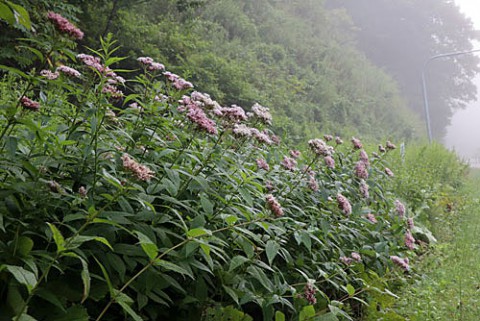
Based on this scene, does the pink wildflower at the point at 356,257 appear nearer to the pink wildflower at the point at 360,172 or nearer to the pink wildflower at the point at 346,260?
the pink wildflower at the point at 346,260

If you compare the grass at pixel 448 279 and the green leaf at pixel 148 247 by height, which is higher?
the green leaf at pixel 148 247

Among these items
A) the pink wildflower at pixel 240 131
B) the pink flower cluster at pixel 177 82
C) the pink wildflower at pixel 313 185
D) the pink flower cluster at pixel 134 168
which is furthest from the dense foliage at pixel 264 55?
the pink flower cluster at pixel 134 168

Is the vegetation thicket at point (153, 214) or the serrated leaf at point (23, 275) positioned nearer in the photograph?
the serrated leaf at point (23, 275)

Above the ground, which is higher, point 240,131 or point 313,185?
point 240,131

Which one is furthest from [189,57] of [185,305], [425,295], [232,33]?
[185,305]

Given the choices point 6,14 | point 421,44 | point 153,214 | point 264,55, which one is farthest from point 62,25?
point 421,44

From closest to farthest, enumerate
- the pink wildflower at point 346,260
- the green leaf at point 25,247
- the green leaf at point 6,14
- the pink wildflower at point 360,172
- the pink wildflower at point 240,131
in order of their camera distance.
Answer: the green leaf at point 6,14 < the green leaf at point 25,247 < the pink wildflower at point 240,131 < the pink wildflower at point 346,260 < the pink wildflower at point 360,172

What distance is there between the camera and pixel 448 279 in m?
3.62

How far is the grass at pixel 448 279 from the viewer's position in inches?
113

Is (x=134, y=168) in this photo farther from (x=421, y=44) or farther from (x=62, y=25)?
(x=421, y=44)

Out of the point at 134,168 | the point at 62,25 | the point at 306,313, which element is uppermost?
the point at 62,25

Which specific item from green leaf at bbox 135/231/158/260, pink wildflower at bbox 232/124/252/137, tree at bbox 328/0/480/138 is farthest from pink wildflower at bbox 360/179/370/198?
tree at bbox 328/0/480/138

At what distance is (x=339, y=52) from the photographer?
19.5 m

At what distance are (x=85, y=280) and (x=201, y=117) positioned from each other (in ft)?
3.39
